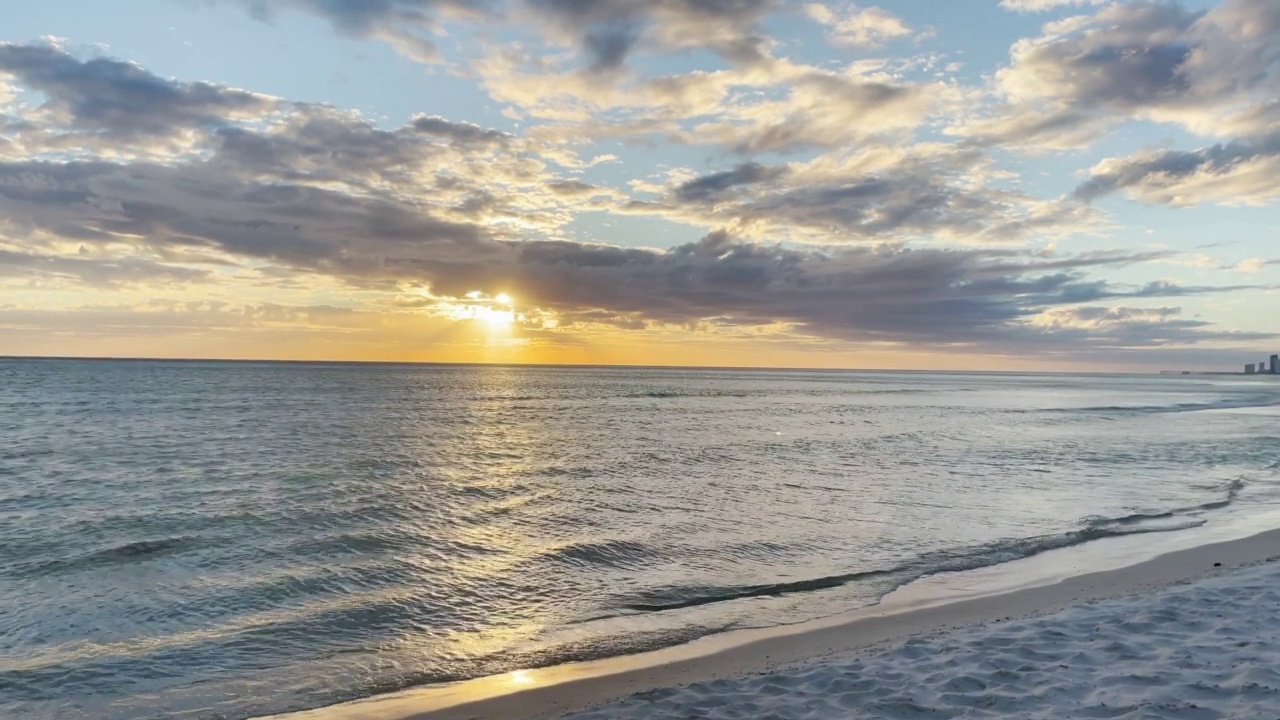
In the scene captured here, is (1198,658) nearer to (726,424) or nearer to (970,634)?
(970,634)

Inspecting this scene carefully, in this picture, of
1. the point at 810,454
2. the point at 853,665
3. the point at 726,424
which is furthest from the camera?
the point at 726,424

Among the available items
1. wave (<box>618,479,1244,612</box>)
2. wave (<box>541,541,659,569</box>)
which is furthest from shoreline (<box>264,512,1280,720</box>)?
wave (<box>541,541,659,569</box>)

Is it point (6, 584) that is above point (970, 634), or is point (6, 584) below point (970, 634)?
below

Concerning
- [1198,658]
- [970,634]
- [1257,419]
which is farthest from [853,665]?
[1257,419]

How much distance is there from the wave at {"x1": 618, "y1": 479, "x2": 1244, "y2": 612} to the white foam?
4.09 m

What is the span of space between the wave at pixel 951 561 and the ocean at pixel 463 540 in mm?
93

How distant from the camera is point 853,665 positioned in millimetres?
8812

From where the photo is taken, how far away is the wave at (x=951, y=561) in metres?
A: 13.4

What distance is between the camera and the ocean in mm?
10711

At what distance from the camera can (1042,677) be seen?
313 inches

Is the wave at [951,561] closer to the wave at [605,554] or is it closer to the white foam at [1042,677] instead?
the wave at [605,554]

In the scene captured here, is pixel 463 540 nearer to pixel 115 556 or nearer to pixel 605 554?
pixel 605 554

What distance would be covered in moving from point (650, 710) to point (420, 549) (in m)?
11.2

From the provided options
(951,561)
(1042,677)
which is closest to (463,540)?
(951,561)
